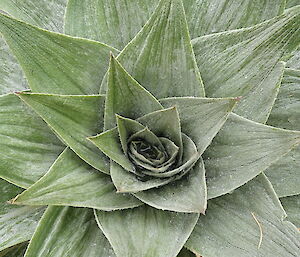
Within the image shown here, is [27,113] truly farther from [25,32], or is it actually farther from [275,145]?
[275,145]

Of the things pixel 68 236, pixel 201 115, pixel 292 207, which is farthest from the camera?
pixel 292 207

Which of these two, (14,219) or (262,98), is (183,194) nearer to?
(262,98)

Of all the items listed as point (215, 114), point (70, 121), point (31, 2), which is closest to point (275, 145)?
point (215, 114)

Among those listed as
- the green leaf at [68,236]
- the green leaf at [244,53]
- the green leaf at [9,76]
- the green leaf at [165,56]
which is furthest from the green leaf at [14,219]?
the green leaf at [244,53]

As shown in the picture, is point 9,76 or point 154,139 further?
point 9,76

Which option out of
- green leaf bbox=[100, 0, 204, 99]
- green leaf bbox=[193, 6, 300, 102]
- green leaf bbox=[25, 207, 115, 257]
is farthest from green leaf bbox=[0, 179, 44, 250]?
green leaf bbox=[193, 6, 300, 102]

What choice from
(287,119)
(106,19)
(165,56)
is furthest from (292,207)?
(106,19)

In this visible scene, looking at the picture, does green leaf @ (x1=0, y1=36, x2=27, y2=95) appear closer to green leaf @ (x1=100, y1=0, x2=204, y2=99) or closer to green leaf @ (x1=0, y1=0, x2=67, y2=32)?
green leaf @ (x1=0, y1=0, x2=67, y2=32)
